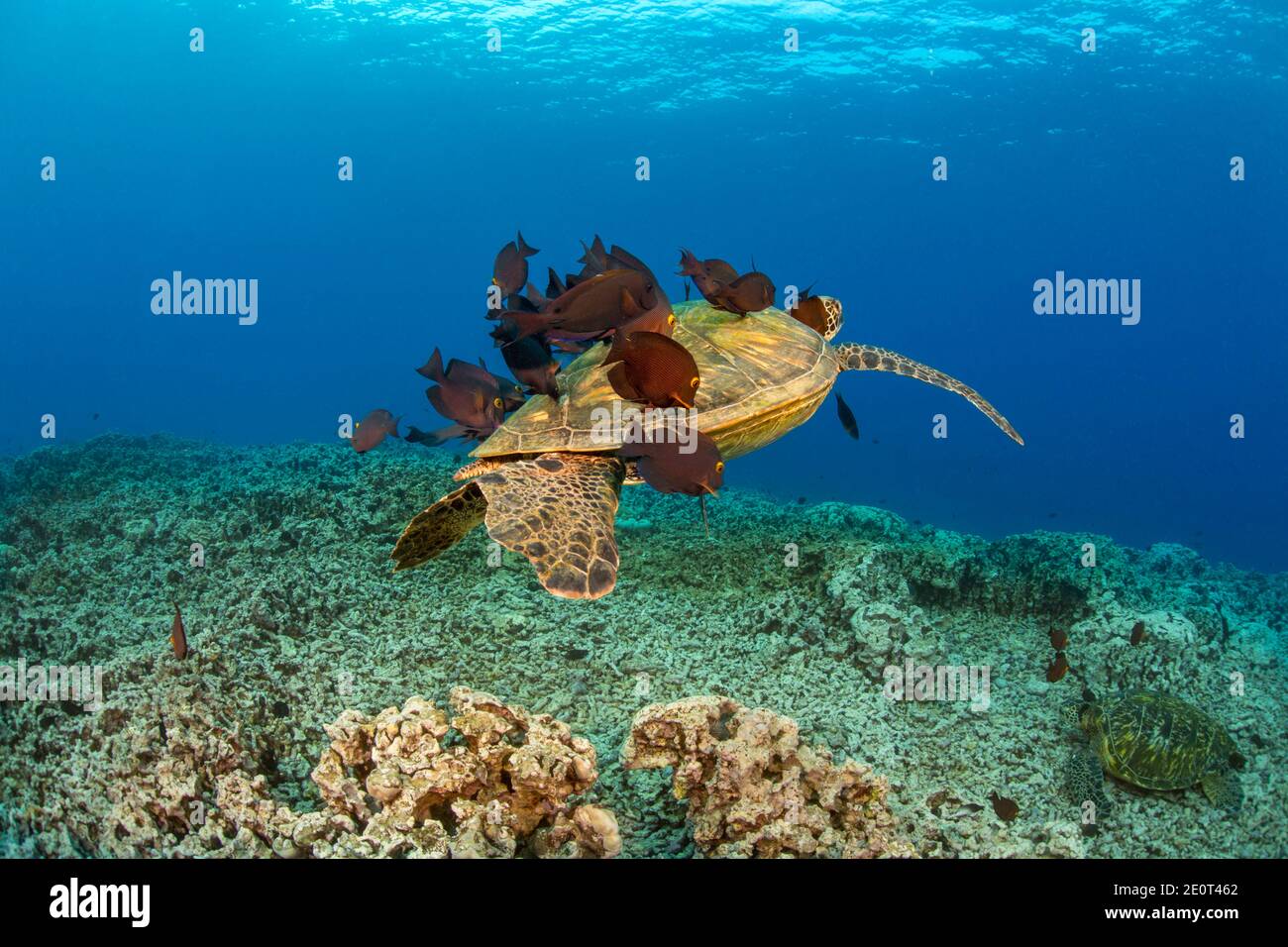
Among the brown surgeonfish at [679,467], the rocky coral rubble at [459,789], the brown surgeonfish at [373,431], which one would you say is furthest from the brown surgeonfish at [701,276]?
the rocky coral rubble at [459,789]

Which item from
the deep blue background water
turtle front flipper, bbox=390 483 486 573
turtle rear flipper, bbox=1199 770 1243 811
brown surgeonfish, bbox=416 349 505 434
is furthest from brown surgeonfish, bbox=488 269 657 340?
the deep blue background water

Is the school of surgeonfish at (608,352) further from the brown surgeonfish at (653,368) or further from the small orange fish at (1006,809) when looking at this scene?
the small orange fish at (1006,809)

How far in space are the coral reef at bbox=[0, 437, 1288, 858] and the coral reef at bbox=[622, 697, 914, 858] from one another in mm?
363

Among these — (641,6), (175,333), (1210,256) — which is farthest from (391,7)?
(175,333)

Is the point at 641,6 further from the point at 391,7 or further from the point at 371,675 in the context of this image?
the point at 371,675

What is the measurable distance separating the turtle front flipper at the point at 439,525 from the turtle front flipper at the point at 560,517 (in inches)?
12.8

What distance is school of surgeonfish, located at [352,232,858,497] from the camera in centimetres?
375

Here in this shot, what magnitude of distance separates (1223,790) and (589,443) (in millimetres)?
4265

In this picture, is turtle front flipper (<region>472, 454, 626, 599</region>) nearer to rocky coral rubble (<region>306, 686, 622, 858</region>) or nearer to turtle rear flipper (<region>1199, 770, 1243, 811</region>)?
rocky coral rubble (<region>306, 686, 622, 858</region>)

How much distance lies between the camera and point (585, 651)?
4773mm

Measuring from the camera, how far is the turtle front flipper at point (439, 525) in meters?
4.62

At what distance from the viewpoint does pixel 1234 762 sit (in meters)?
3.97
